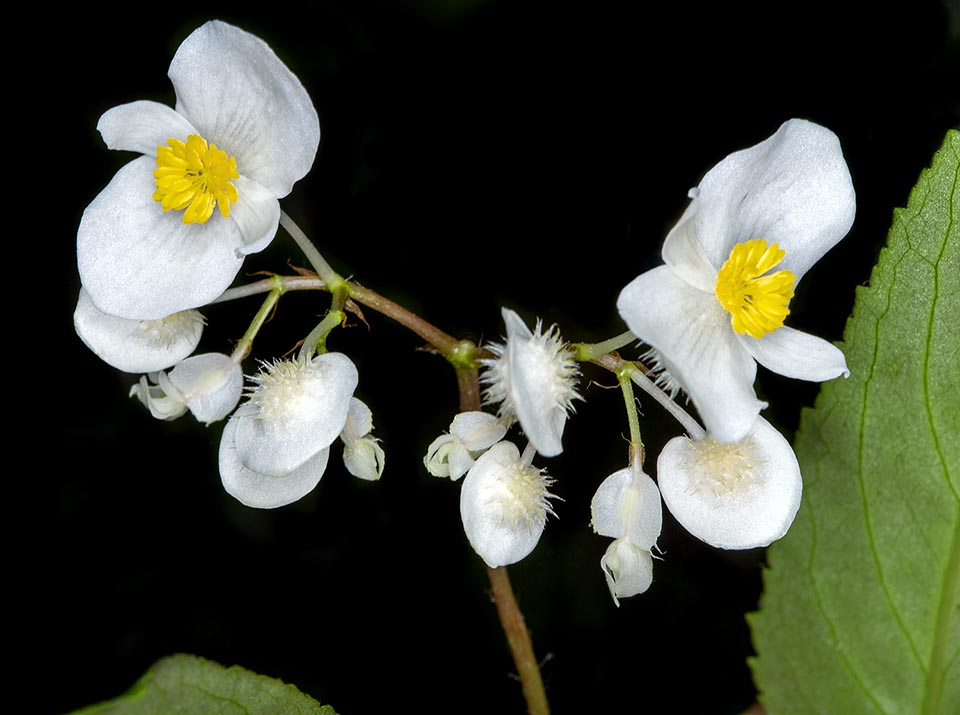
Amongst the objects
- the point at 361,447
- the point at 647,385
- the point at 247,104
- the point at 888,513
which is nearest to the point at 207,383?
the point at 361,447

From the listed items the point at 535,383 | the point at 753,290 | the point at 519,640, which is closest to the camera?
the point at 535,383

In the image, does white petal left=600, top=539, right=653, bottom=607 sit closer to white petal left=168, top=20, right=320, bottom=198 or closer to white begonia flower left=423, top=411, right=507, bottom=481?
white begonia flower left=423, top=411, right=507, bottom=481

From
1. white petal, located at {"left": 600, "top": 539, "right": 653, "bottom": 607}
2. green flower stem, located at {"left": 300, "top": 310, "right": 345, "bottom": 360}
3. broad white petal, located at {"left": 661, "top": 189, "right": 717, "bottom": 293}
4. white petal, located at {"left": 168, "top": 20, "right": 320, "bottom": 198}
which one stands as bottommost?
white petal, located at {"left": 600, "top": 539, "right": 653, "bottom": 607}

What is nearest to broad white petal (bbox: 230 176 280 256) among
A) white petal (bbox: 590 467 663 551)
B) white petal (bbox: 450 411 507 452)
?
white petal (bbox: 450 411 507 452)

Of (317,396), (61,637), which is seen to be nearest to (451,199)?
(317,396)

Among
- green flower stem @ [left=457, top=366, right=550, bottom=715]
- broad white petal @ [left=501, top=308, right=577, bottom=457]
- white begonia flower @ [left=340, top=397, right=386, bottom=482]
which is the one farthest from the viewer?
green flower stem @ [left=457, top=366, right=550, bottom=715]

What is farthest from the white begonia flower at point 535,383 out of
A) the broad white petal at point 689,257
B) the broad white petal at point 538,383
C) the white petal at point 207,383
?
the white petal at point 207,383

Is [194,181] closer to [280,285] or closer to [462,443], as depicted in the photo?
[280,285]
